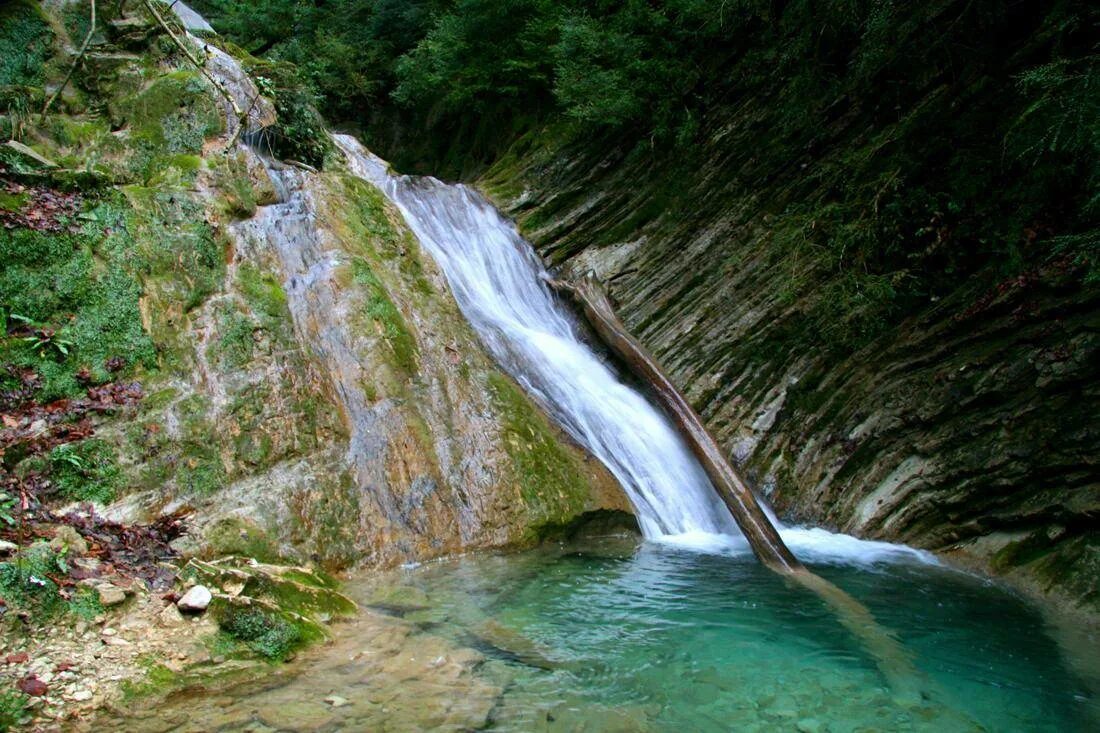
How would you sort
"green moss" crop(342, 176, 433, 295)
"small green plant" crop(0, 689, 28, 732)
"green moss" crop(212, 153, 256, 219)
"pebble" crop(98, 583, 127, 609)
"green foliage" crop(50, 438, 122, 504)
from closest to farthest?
1. "small green plant" crop(0, 689, 28, 732)
2. "pebble" crop(98, 583, 127, 609)
3. "green foliage" crop(50, 438, 122, 504)
4. "green moss" crop(212, 153, 256, 219)
5. "green moss" crop(342, 176, 433, 295)

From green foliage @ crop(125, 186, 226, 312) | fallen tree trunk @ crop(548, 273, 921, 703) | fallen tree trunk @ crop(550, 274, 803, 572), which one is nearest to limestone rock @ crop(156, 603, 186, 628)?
green foliage @ crop(125, 186, 226, 312)

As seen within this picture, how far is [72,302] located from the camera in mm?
5867

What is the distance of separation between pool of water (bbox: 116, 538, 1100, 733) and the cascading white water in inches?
55.3

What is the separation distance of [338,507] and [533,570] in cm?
186

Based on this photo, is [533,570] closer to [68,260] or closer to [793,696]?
[793,696]

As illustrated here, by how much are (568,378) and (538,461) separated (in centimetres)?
219

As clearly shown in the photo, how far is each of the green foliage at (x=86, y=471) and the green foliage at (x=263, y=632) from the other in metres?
2.12

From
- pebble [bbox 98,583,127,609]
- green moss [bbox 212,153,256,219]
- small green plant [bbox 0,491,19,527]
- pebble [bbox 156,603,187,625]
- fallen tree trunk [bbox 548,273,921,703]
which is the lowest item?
pebble [bbox 156,603,187,625]

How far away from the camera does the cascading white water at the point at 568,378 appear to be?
7.61 metres

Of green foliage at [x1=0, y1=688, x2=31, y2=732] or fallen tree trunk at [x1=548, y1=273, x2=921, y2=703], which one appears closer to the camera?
green foliage at [x1=0, y1=688, x2=31, y2=732]

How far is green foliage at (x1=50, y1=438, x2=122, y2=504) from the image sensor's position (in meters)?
4.96

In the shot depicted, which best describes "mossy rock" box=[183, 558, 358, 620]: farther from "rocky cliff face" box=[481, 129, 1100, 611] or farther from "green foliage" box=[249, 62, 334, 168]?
"green foliage" box=[249, 62, 334, 168]

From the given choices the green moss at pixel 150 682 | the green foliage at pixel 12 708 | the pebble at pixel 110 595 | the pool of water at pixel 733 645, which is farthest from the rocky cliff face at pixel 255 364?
the green foliage at pixel 12 708

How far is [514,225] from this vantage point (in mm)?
13359
